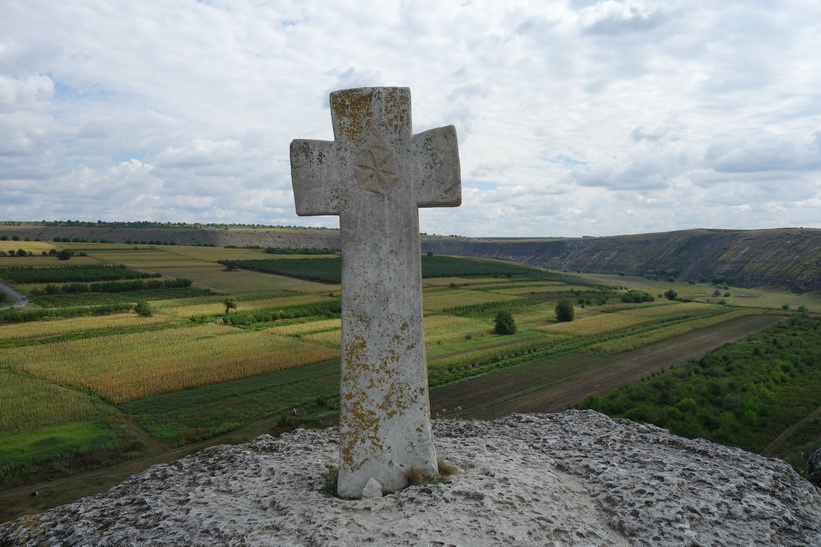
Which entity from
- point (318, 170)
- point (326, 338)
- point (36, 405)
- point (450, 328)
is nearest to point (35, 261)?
point (326, 338)

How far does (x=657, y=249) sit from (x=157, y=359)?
15311cm

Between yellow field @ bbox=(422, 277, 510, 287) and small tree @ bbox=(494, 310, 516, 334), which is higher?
yellow field @ bbox=(422, 277, 510, 287)

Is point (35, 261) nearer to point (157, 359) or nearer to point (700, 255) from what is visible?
point (157, 359)

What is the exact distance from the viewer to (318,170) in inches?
287

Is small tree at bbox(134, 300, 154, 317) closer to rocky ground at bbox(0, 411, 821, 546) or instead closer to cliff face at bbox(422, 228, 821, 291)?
rocky ground at bbox(0, 411, 821, 546)

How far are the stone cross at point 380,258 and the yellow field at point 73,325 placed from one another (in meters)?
42.6

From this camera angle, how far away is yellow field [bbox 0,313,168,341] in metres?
39.6

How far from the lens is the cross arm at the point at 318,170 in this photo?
7270 millimetres

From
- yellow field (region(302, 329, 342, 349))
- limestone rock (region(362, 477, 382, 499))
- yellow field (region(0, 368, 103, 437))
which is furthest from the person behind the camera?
yellow field (region(302, 329, 342, 349))

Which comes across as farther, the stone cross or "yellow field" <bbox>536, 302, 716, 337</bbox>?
"yellow field" <bbox>536, 302, 716, 337</bbox>

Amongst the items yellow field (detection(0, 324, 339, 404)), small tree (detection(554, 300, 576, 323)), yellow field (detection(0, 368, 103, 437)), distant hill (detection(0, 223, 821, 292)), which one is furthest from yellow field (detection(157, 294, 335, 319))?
distant hill (detection(0, 223, 821, 292))

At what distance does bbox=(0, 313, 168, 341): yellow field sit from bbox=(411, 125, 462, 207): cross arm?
Result: 1715 inches

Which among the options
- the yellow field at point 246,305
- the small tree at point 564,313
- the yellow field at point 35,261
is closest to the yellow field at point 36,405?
the yellow field at point 246,305

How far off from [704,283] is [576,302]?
65129mm
